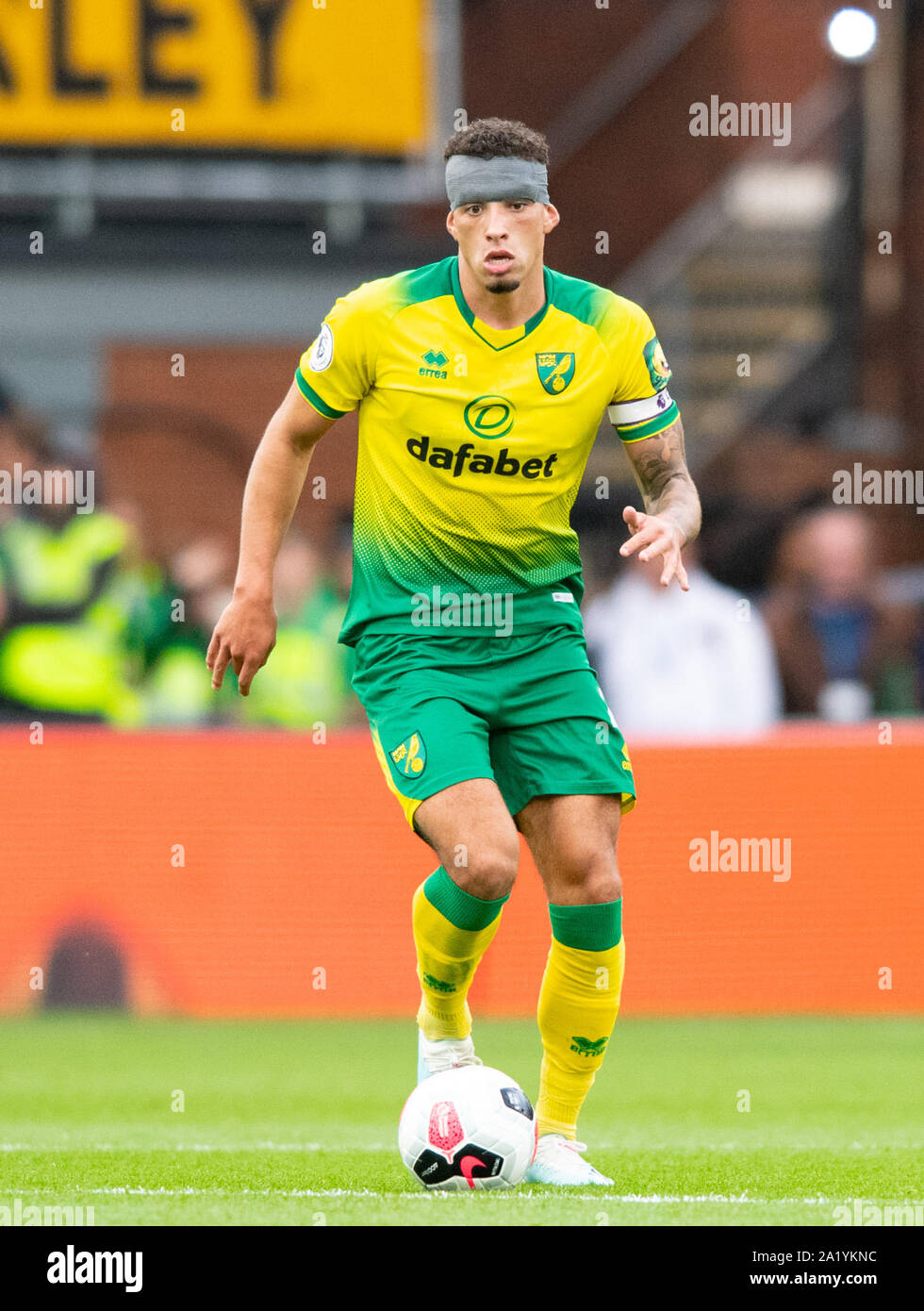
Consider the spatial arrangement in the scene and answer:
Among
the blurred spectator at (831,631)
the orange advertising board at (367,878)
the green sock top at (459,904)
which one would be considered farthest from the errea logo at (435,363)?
the blurred spectator at (831,631)

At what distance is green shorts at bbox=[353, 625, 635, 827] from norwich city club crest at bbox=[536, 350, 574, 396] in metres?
0.67

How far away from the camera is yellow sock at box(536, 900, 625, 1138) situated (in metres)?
6.10

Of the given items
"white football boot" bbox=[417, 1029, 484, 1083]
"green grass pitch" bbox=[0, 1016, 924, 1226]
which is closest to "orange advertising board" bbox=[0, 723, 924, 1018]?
"green grass pitch" bbox=[0, 1016, 924, 1226]

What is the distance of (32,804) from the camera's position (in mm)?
10961

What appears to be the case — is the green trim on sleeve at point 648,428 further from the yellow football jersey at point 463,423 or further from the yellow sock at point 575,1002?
the yellow sock at point 575,1002

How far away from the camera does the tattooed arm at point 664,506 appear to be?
19.2 ft

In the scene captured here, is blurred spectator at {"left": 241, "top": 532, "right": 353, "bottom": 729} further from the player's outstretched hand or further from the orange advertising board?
the player's outstretched hand

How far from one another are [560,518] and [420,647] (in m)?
0.56

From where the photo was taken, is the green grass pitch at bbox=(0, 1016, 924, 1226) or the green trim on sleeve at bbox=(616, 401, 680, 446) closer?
the green grass pitch at bbox=(0, 1016, 924, 1226)

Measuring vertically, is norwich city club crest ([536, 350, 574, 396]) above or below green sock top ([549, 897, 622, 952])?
above

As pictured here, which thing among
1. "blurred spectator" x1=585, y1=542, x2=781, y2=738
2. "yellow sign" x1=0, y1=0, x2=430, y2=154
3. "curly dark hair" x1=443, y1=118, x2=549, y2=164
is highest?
"yellow sign" x1=0, y1=0, x2=430, y2=154

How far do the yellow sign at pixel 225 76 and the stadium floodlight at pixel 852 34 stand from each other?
4.00m

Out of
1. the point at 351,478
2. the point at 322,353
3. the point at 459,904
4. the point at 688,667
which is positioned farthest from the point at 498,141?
the point at 351,478

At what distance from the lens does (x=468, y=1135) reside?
583cm
